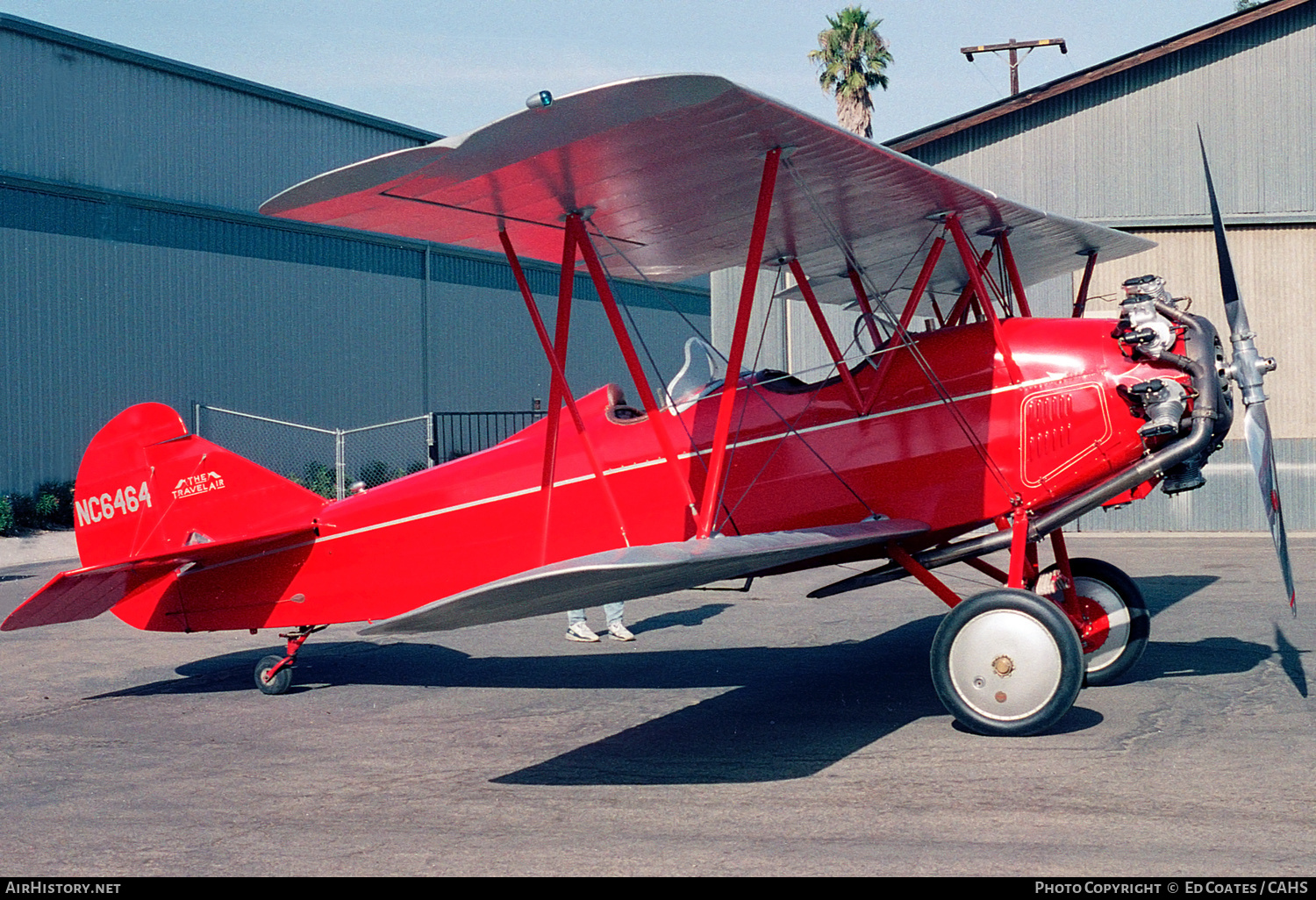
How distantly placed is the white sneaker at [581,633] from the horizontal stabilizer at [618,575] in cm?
343

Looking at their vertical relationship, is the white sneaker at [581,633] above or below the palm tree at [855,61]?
below

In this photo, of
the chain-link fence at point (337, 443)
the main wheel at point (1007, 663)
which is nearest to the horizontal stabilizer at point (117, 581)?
the main wheel at point (1007, 663)

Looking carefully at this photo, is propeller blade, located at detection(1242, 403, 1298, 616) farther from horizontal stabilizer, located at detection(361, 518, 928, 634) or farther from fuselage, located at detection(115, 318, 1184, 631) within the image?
horizontal stabilizer, located at detection(361, 518, 928, 634)

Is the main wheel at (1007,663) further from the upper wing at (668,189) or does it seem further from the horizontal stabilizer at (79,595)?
the horizontal stabilizer at (79,595)

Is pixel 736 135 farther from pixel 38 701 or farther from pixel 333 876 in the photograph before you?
pixel 38 701

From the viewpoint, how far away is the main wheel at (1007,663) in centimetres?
571

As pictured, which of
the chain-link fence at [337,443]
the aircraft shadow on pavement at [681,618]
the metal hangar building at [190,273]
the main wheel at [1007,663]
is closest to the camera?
the main wheel at [1007,663]

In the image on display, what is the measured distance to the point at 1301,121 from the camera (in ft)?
55.0

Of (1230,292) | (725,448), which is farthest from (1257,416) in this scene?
(725,448)

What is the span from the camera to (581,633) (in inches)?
368

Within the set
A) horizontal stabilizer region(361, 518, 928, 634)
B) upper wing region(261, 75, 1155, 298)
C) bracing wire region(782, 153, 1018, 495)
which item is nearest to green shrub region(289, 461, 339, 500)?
upper wing region(261, 75, 1155, 298)

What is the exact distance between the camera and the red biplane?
5.71 meters

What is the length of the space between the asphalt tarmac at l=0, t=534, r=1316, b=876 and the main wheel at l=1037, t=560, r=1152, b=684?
16 centimetres

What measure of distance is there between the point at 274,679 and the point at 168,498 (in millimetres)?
1405
